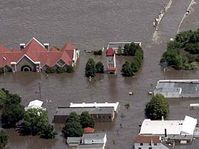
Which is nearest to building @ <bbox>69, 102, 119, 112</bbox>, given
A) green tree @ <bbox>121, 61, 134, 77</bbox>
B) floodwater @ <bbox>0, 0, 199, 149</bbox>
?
floodwater @ <bbox>0, 0, 199, 149</bbox>

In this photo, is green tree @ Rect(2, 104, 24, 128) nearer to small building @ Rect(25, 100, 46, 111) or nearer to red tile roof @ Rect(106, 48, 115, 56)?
small building @ Rect(25, 100, 46, 111)

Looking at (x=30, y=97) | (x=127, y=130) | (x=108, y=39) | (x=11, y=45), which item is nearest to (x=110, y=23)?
(x=108, y=39)

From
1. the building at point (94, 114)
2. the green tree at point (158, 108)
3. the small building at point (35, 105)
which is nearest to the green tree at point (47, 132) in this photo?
the building at point (94, 114)

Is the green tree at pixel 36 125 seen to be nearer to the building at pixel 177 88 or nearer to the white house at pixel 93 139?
the white house at pixel 93 139

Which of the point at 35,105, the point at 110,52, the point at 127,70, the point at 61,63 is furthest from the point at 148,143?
the point at 61,63

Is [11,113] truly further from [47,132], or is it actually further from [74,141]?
[74,141]
